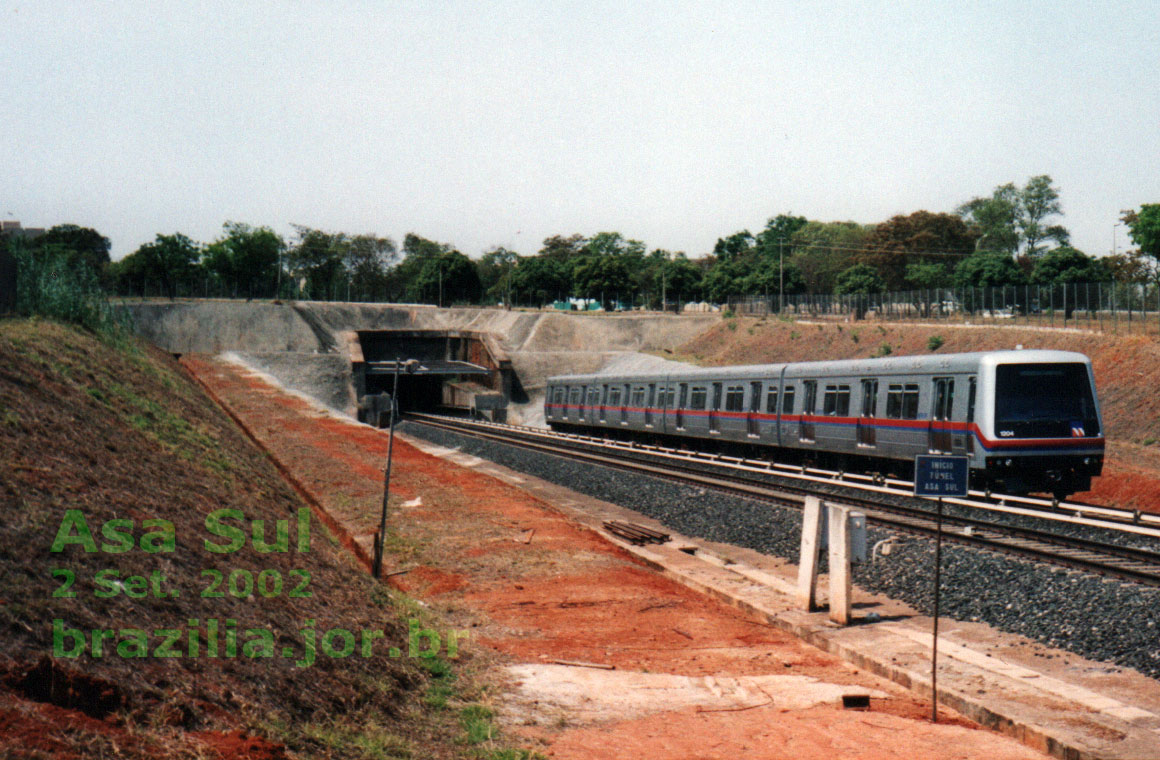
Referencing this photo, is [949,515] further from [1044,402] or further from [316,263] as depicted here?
[316,263]

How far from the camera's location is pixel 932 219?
11744cm

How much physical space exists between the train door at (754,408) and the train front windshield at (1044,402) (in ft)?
34.9

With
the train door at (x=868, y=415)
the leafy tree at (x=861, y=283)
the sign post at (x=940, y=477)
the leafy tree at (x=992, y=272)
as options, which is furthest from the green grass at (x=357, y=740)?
the leafy tree at (x=861, y=283)

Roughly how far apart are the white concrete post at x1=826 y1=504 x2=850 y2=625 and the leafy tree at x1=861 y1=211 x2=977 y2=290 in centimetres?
10935

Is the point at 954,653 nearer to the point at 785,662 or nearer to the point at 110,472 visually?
the point at 785,662

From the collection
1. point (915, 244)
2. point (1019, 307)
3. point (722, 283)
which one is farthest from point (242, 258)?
point (1019, 307)

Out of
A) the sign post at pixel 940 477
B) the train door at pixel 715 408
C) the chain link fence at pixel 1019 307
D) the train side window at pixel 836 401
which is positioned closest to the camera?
the sign post at pixel 940 477

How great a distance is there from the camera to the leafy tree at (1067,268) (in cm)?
6994

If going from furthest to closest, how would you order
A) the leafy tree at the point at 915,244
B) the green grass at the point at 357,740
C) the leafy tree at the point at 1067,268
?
the leafy tree at the point at 915,244 → the leafy tree at the point at 1067,268 → the green grass at the point at 357,740

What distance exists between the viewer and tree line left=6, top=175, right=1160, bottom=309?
116 meters

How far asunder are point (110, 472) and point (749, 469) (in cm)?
1931

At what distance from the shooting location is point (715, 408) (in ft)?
110

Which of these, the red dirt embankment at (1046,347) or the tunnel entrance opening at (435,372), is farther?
the tunnel entrance opening at (435,372)

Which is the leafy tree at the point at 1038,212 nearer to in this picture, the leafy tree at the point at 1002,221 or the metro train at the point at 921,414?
the leafy tree at the point at 1002,221
